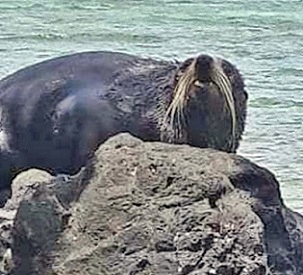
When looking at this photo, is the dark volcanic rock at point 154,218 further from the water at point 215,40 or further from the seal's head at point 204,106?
the water at point 215,40

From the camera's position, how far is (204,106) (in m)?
4.42

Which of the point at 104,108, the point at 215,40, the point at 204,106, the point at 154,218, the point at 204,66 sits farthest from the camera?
the point at 215,40

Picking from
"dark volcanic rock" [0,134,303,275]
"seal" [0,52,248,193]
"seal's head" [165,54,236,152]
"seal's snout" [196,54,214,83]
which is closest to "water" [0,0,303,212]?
"seal" [0,52,248,193]

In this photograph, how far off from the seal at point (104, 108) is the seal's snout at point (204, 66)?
0.12ft

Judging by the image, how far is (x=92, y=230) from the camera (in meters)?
3.51

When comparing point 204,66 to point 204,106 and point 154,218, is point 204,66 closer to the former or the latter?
point 204,106

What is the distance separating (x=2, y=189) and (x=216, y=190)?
69.4 inches

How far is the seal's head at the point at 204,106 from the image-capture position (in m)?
4.34

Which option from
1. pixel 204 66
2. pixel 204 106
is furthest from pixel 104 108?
pixel 204 66

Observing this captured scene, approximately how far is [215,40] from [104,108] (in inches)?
209

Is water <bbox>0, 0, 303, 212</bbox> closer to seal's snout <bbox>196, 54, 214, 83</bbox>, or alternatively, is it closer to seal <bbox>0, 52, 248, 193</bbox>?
seal <bbox>0, 52, 248, 193</bbox>

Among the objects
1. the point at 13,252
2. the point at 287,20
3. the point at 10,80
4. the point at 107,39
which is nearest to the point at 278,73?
the point at 107,39

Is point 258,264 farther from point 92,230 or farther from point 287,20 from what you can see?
point 287,20

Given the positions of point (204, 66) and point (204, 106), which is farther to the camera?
point (204, 106)
